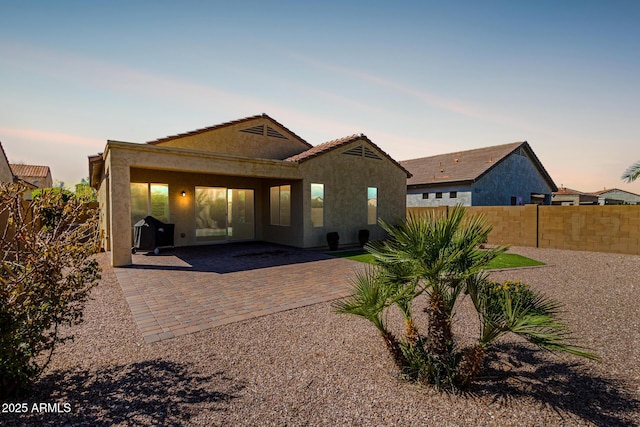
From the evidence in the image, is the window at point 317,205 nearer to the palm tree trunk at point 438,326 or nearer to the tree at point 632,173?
the palm tree trunk at point 438,326

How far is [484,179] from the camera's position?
23891 millimetres

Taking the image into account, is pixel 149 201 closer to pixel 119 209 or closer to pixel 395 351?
pixel 119 209

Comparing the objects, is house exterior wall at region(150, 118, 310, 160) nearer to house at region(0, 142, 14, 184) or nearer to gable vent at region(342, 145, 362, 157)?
gable vent at region(342, 145, 362, 157)

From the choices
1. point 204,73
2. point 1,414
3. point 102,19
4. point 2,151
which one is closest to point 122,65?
point 102,19

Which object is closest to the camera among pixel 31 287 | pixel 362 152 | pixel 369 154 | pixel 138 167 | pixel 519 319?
pixel 519 319

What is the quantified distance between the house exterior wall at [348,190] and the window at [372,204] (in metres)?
0.21

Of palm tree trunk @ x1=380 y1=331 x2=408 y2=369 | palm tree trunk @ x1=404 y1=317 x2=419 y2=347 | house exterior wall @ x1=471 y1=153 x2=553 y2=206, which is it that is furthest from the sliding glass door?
house exterior wall @ x1=471 y1=153 x2=553 y2=206

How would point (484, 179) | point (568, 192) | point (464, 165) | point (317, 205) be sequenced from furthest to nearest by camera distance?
point (568, 192) → point (464, 165) → point (484, 179) → point (317, 205)

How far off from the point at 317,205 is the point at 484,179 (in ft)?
57.2

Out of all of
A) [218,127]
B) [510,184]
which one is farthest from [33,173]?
[510,184]

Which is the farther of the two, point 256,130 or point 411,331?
point 256,130

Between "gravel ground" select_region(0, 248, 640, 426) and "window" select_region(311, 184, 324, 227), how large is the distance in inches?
325

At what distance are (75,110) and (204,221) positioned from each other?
20.8 feet

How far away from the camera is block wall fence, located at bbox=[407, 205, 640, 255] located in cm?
1226
